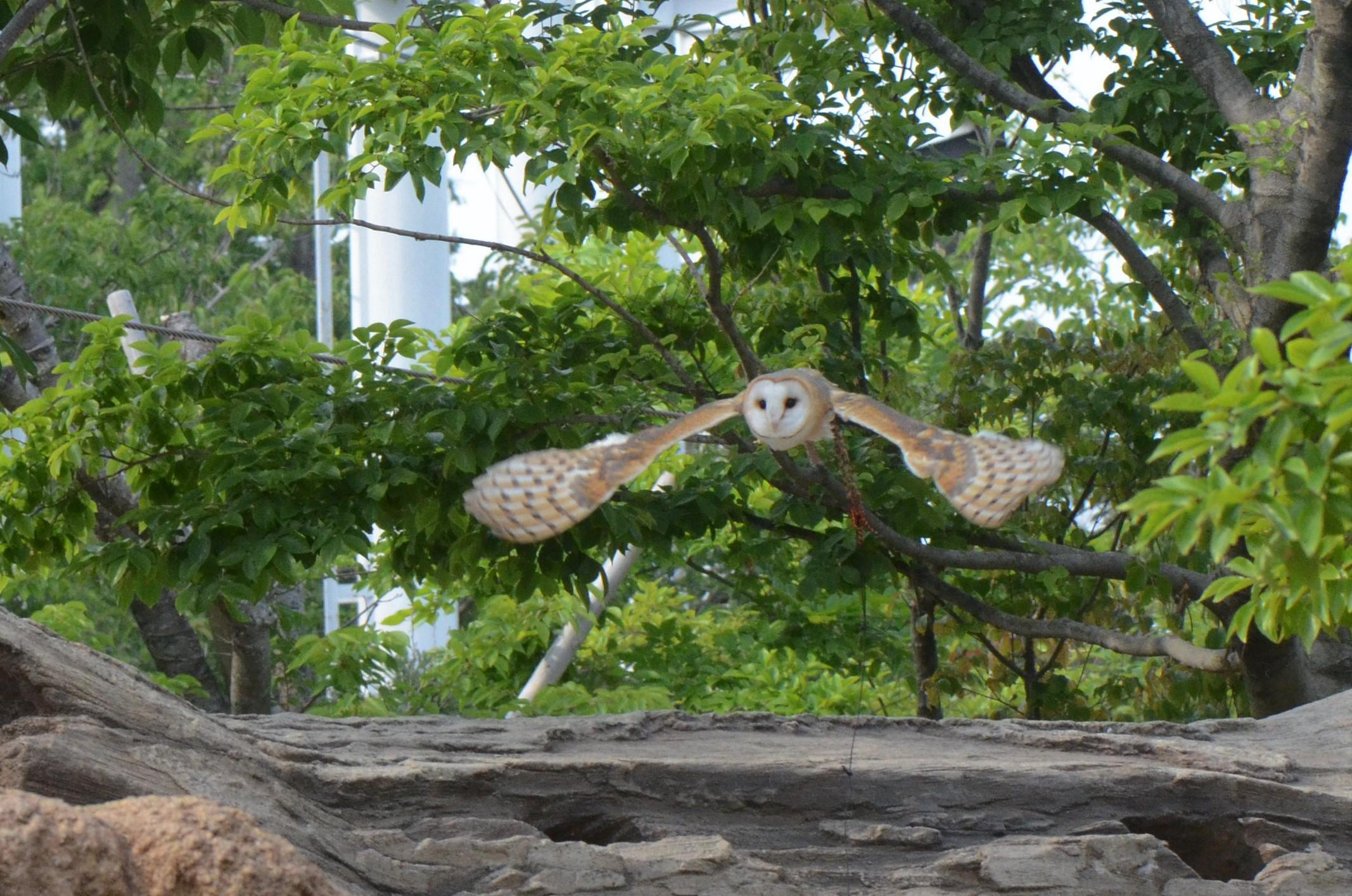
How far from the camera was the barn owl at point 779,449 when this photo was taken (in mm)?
2295

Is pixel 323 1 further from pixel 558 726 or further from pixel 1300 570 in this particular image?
pixel 1300 570

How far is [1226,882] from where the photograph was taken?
3119mm


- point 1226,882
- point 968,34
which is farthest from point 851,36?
point 1226,882

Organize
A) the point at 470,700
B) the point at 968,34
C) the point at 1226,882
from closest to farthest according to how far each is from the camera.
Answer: the point at 1226,882
the point at 968,34
the point at 470,700

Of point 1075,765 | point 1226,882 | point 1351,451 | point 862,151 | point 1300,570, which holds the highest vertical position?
point 862,151

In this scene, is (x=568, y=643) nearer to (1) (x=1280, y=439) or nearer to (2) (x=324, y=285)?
(2) (x=324, y=285)

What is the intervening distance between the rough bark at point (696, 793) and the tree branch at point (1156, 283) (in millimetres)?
1876

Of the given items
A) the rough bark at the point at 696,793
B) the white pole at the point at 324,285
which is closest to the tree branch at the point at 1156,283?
the rough bark at the point at 696,793

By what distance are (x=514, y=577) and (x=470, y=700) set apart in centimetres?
282

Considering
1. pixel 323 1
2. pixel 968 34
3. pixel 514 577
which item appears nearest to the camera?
pixel 323 1

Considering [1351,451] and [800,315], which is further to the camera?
[800,315]

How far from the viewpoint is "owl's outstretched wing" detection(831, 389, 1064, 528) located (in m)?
2.30

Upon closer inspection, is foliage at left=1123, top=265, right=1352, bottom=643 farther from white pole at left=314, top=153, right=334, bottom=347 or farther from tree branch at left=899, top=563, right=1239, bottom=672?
white pole at left=314, top=153, right=334, bottom=347

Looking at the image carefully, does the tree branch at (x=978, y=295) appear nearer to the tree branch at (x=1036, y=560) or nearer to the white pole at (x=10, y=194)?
the tree branch at (x=1036, y=560)
